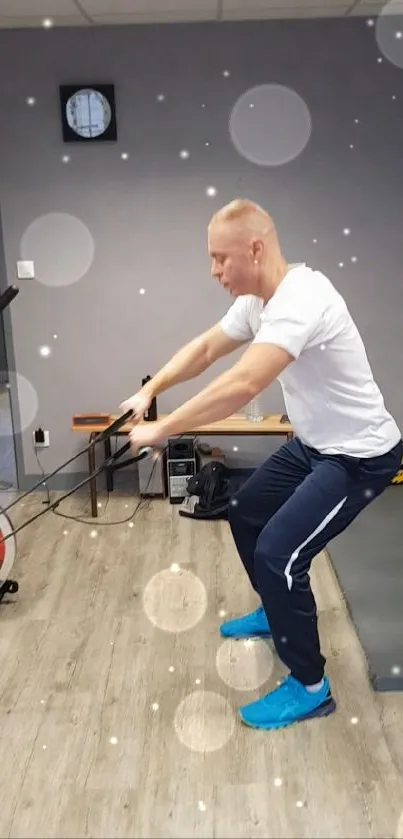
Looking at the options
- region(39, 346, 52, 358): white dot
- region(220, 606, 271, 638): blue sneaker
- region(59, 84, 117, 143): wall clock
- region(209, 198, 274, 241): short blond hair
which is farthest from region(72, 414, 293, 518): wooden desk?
region(209, 198, 274, 241): short blond hair

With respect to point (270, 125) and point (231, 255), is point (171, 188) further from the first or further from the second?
point (231, 255)

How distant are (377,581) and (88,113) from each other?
101 inches

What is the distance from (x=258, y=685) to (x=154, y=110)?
2761 mm

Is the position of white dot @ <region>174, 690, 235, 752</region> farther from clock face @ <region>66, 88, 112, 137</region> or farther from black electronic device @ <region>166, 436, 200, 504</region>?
clock face @ <region>66, 88, 112, 137</region>

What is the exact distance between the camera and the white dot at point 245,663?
224cm

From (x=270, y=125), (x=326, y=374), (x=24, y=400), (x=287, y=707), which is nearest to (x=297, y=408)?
(x=326, y=374)

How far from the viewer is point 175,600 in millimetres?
2760

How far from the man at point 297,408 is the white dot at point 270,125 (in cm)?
186

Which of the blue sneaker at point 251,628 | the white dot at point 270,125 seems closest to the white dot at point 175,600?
the blue sneaker at point 251,628

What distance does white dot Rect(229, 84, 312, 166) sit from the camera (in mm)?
3646

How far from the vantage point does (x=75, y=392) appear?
13.0 ft

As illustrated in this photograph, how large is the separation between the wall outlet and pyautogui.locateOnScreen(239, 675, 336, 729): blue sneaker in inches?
88.8

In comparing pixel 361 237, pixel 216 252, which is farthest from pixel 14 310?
pixel 216 252

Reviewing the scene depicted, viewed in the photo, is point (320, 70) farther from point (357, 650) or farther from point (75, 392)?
point (357, 650)
